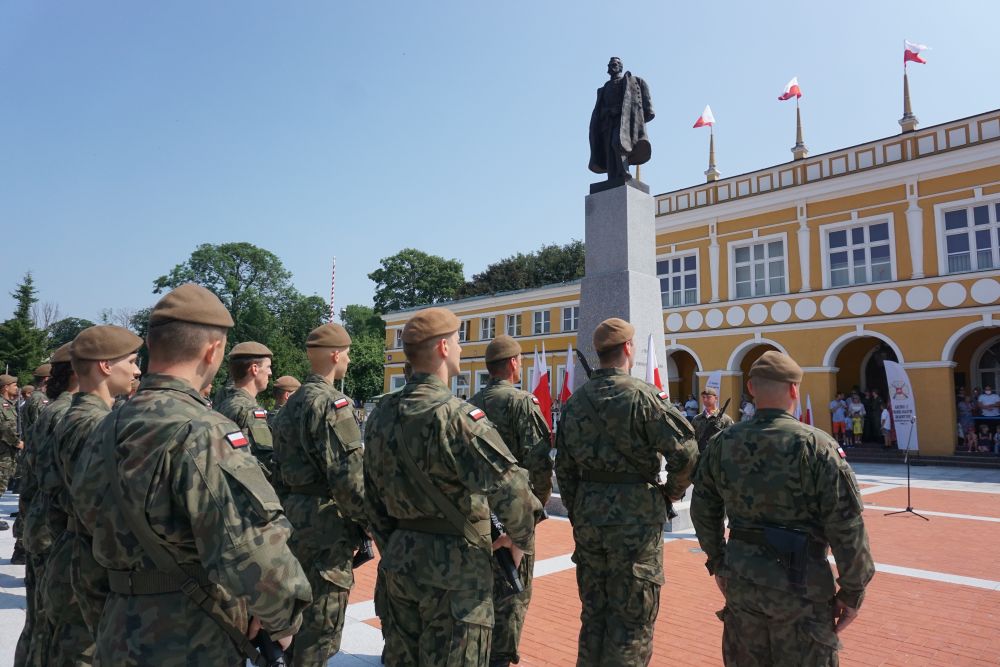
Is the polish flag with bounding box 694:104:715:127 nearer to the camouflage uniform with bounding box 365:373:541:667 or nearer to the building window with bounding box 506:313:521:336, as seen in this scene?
the building window with bounding box 506:313:521:336

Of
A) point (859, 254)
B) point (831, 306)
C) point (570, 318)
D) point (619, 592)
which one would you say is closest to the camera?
point (619, 592)

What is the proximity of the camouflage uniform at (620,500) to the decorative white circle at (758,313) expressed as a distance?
21074 millimetres

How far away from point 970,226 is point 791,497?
2140cm

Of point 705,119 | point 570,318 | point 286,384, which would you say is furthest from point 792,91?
point 286,384

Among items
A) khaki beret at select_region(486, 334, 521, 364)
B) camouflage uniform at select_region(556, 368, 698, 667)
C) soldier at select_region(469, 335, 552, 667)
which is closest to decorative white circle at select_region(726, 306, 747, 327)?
soldier at select_region(469, 335, 552, 667)

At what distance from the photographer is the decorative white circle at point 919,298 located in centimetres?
1989

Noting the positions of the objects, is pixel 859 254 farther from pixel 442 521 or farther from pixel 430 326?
pixel 442 521

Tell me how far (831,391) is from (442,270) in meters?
47.8

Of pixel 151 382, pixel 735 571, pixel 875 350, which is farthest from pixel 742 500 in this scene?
pixel 875 350

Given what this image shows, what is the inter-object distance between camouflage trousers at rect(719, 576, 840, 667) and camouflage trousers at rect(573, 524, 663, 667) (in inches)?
24.2

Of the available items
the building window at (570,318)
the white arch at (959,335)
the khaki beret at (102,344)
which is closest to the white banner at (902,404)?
the white arch at (959,335)

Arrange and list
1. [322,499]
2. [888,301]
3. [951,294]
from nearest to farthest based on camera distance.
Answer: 1. [322,499]
2. [951,294]
3. [888,301]

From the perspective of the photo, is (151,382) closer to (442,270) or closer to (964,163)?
(964,163)

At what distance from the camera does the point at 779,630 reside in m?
2.93
